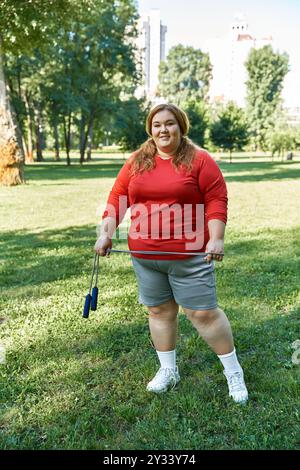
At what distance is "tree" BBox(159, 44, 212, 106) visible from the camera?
74125 mm

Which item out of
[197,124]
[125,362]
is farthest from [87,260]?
[197,124]

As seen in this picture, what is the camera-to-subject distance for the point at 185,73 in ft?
242

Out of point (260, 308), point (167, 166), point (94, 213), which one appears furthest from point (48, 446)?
point (94, 213)

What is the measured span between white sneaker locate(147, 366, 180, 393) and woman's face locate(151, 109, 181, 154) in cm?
146

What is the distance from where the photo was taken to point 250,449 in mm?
2551

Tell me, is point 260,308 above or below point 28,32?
below

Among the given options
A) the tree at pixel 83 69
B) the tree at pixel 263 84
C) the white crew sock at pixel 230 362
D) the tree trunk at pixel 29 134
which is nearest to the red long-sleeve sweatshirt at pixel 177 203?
the white crew sock at pixel 230 362

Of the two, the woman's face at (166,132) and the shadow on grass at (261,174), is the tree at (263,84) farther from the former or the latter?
the woman's face at (166,132)

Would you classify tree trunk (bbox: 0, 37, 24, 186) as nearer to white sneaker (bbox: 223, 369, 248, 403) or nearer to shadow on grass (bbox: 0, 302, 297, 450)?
shadow on grass (bbox: 0, 302, 297, 450)

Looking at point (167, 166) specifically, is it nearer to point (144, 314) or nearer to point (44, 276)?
point (144, 314)

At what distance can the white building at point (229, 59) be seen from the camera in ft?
260

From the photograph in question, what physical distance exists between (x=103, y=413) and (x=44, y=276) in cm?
315

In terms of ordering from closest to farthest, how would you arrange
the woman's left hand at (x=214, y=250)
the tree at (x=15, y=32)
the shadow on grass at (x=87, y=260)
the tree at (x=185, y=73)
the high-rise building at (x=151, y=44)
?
the woman's left hand at (x=214, y=250) < the shadow on grass at (x=87, y=260) < the tree at (x=15, y=32) < the high-rise building at (x=151, y=44) < the tree at (x=185, y=73)

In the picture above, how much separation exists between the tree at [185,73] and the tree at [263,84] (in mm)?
9283
